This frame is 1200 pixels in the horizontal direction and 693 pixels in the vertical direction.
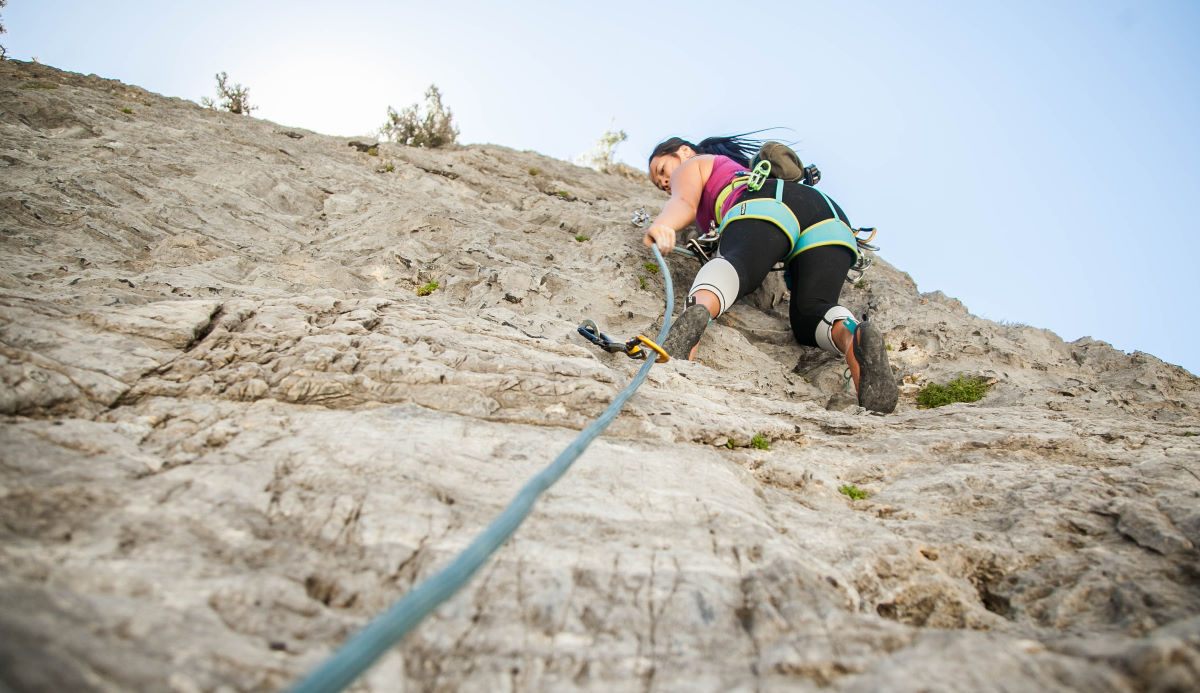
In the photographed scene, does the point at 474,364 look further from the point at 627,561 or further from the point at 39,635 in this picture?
the point at 39,635

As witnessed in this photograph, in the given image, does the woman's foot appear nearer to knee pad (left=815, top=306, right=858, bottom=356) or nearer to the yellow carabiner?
knee pad (left=815, top=306, right=858, bottom=356)

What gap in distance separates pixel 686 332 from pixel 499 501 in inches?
99.2

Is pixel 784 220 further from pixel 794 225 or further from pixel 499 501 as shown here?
pixel 499 501

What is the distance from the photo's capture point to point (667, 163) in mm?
6801

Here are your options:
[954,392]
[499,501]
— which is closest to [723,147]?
[954,392]

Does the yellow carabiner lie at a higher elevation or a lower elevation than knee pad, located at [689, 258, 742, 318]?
lower

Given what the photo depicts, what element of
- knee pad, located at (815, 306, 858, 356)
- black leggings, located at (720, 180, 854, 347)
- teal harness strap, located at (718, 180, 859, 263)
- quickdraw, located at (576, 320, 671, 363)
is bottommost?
quickdraw, located at (576, 320, 671, 363)

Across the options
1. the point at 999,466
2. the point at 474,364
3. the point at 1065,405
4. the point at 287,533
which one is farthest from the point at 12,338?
the point at 1065,405

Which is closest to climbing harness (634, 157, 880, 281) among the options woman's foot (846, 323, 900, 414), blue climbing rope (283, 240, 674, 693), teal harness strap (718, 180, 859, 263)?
teal harness strap (718, 180, 859, 263)

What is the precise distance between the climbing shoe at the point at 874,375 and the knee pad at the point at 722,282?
1.02 meters

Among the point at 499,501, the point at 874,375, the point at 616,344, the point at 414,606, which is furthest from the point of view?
the point at 874,375

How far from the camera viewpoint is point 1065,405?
3.88 meters

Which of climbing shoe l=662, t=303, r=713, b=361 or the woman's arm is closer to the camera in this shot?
climbing shoe l=662, t=303, r=713, b=361

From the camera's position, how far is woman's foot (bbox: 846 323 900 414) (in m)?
3.98
